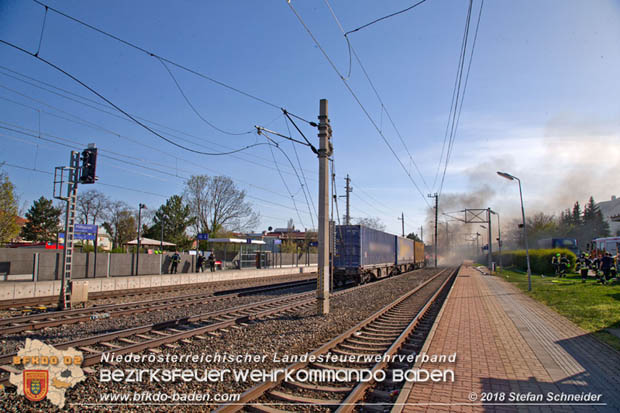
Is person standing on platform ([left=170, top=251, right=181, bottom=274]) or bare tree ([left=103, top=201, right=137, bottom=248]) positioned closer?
person standing on platform ([left=170, top=251, right=181, bottom=274])

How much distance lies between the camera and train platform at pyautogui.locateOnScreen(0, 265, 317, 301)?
45.5 ft

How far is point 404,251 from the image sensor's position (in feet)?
114

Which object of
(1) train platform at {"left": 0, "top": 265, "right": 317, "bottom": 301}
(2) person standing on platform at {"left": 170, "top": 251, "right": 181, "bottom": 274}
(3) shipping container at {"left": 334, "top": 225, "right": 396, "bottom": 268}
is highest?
(3) shipping container at {"left": 334, "top": 225, "right": 396, "bottom": 268}

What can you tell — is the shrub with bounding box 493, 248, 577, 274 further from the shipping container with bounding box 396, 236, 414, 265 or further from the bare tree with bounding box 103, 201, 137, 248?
the bare tree with bounding box 103, 201, 137, 248

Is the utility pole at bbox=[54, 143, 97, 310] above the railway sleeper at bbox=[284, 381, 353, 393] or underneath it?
above

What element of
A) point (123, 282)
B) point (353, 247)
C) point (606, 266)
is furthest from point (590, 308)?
point (123, 282)

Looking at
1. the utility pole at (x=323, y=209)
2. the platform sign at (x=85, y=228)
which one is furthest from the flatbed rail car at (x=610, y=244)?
the platform sign at (x=85, y=228)

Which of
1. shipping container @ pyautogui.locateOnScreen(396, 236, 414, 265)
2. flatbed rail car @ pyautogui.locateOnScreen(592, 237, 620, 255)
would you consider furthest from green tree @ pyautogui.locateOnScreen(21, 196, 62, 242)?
flatbed rail car @ pyautogui.locateOnScreen(592, 237, 620, 255)

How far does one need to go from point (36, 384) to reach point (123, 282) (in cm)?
1478

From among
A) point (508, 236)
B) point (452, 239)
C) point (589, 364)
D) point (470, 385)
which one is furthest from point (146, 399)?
point (508, 236)

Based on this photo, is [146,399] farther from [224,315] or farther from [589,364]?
[589,364]

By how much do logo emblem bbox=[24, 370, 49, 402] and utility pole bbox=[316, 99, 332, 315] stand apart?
23.9 feet

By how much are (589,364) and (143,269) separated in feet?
75.0

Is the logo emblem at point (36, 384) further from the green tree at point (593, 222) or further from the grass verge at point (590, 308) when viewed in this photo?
the green tree at point (593, 222)
